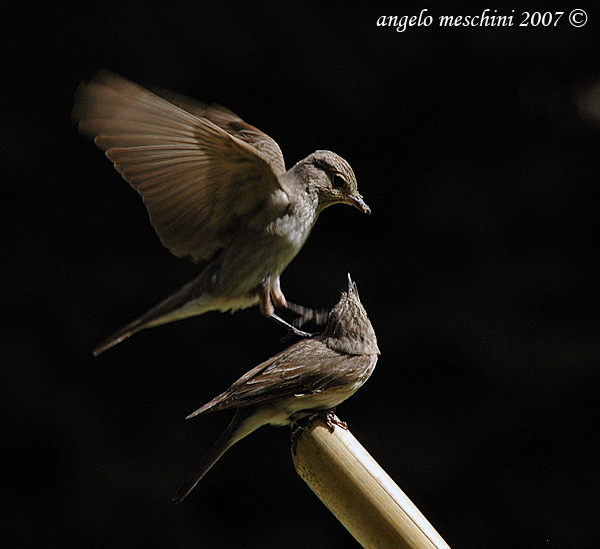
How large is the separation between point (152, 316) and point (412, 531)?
0.63 m

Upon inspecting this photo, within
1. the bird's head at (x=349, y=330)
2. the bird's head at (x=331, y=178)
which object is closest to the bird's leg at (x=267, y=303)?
the bird's head at (x=349, y=330)

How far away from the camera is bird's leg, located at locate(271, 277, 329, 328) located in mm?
1553

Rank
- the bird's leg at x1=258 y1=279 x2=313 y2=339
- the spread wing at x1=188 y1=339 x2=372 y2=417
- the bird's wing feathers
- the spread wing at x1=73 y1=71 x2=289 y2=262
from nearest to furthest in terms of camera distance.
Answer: the spread wing at x1=73 y1=71 x2=289 y2=262, the spread wing at x1=188 y1=339 x2=372 y2=417, the bird's leg at x1=258 y1=279 x2=313 y2=339, the bird's wing feathers

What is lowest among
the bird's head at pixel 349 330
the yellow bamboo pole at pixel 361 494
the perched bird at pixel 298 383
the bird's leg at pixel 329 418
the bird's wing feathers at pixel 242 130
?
the yellow bamboo pole at pixel 361 494

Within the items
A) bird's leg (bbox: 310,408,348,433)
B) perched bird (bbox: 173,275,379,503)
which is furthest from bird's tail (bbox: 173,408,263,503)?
bird's leg (bbox: 310,408,348,433)

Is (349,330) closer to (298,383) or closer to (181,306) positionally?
(298,383)

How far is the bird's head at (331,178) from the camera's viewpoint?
57.1 inches

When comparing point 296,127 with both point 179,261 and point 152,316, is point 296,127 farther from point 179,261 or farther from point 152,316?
point 152,316

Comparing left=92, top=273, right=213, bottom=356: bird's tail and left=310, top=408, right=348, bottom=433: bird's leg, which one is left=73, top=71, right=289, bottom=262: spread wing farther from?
left=310, top=408, right=348, bottom=433: bird's leg

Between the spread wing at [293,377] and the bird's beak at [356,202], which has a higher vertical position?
the bird's beak at [356,202]

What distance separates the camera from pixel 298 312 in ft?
5.20

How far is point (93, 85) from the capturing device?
121 centimetres

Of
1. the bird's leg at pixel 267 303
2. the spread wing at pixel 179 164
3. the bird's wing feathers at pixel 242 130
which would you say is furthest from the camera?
the bird's wing feathers at pixel 242 130

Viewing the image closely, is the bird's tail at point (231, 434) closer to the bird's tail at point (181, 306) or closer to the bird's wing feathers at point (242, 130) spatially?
the bird's tail at point (181, 306)
